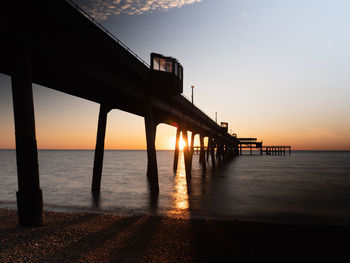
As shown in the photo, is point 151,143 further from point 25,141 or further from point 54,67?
point 25,141

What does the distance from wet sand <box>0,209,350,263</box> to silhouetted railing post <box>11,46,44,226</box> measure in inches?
29.5

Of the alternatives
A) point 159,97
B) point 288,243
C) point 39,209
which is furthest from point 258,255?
point 159,97

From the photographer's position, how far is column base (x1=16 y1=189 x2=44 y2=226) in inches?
383

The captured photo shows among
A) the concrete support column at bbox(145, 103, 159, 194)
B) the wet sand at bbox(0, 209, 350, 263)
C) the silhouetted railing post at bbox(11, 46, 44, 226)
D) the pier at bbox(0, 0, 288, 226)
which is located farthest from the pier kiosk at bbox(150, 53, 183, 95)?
the wet sand at bbox(0, 209, 350, 263)

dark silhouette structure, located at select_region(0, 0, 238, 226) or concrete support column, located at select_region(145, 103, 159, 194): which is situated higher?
dark silhouette structure, located at select_region(0, 0, 238, 226)

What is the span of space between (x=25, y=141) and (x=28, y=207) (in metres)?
2.53

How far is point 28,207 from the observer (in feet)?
32.0

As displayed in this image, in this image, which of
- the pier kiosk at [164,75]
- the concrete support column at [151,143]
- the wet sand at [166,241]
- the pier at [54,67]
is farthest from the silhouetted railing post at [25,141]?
the pier kiosk at [164,75]

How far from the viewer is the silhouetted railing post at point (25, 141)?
9477 mm

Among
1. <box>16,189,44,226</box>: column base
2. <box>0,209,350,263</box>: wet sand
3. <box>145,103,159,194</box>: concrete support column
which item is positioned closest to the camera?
<box>0,209,350,263</box>: wet sand

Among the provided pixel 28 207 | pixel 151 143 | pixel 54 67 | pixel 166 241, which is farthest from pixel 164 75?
pixel 166 241

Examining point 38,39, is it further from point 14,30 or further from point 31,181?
point 31,181

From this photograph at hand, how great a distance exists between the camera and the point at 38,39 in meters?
10.2

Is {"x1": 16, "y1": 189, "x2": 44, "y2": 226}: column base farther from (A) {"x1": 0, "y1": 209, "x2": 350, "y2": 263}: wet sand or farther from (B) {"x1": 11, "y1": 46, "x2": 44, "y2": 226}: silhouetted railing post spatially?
(A) {"x1": 0, "y1": 209, "x2": 350, "y2": 263}: wet sand
